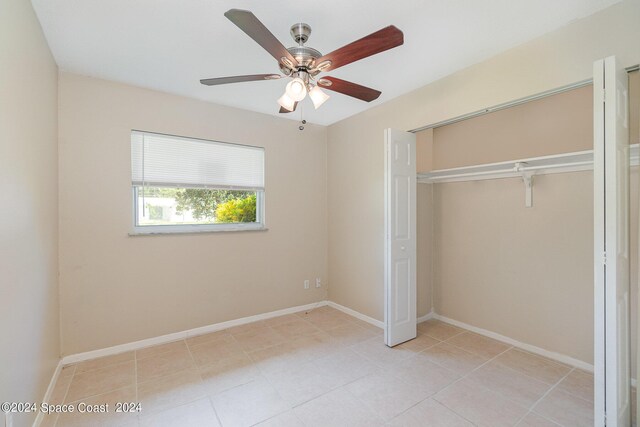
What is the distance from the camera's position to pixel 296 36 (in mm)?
1814

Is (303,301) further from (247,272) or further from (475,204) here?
(475,204)

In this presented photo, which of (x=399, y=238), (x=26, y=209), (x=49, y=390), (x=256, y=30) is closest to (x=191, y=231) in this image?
(x=26, y=209)

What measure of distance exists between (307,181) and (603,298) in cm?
309

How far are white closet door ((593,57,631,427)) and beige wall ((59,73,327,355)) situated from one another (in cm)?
294

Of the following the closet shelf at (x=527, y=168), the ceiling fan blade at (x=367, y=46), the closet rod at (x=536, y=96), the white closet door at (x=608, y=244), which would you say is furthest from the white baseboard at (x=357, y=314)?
the ceiling fan blade at (x=367, y=46)

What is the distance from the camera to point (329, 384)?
2.21 metres

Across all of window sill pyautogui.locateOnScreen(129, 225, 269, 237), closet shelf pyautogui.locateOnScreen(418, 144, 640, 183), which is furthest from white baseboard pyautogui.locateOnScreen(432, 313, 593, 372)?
window sill pyautogui.locateOnScreen(129, 225, 269, 237)

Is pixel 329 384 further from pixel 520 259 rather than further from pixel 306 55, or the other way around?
pixel 306 55

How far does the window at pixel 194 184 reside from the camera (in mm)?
2893

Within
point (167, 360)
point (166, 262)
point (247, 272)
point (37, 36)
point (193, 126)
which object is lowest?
point (167, 360)

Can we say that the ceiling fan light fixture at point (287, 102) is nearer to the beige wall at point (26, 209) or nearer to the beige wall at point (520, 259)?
the beige wall at point (26, 209)

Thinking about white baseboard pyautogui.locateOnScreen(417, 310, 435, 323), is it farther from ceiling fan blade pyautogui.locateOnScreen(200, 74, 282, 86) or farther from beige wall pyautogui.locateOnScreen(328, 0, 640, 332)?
ceiling fan blade pyautogui.locateOnScreen(200, 74, 282, 86)

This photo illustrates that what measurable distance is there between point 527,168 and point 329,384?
253 cm

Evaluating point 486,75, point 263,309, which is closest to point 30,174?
point 263,309
